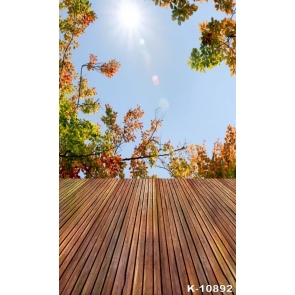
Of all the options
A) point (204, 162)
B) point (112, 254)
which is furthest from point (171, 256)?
point (204, 162)

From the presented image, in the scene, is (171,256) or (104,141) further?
(104,141)

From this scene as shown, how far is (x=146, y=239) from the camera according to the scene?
7.42 feet

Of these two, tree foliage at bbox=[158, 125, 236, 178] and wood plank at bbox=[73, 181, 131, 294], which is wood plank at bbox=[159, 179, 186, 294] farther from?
tree foliage at bbox=[158, 125, 236, 178]

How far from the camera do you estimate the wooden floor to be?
1772 millimetres

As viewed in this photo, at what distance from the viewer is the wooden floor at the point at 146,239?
177 centimetres

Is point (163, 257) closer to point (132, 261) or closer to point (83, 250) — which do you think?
point (132, 261)

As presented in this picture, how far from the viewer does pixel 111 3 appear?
2.76 metres

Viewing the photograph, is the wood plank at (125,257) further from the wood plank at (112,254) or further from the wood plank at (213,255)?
the wood plank at (213,255)

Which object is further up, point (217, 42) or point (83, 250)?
point (217, 42)

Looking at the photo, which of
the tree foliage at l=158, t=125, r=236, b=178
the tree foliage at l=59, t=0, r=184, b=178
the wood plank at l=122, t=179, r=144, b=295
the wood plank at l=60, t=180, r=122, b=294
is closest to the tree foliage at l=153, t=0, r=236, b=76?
the wood plank at l=122, t=179, r=144, b=295

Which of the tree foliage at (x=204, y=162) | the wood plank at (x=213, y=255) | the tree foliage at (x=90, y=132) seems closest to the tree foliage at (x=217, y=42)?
the wood plank at (x=213, y=255)

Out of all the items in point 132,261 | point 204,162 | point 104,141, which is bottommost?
point 132,261

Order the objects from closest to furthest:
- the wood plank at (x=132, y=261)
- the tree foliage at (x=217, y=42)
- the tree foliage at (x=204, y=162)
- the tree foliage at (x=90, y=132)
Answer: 1. the wood plank at (x=132, y=261)
2. the tree foliage at (x=217, y=42)
3. the tree foliage at (x=90, y=132)
4. the tree foliage at (x=204, y=162)
